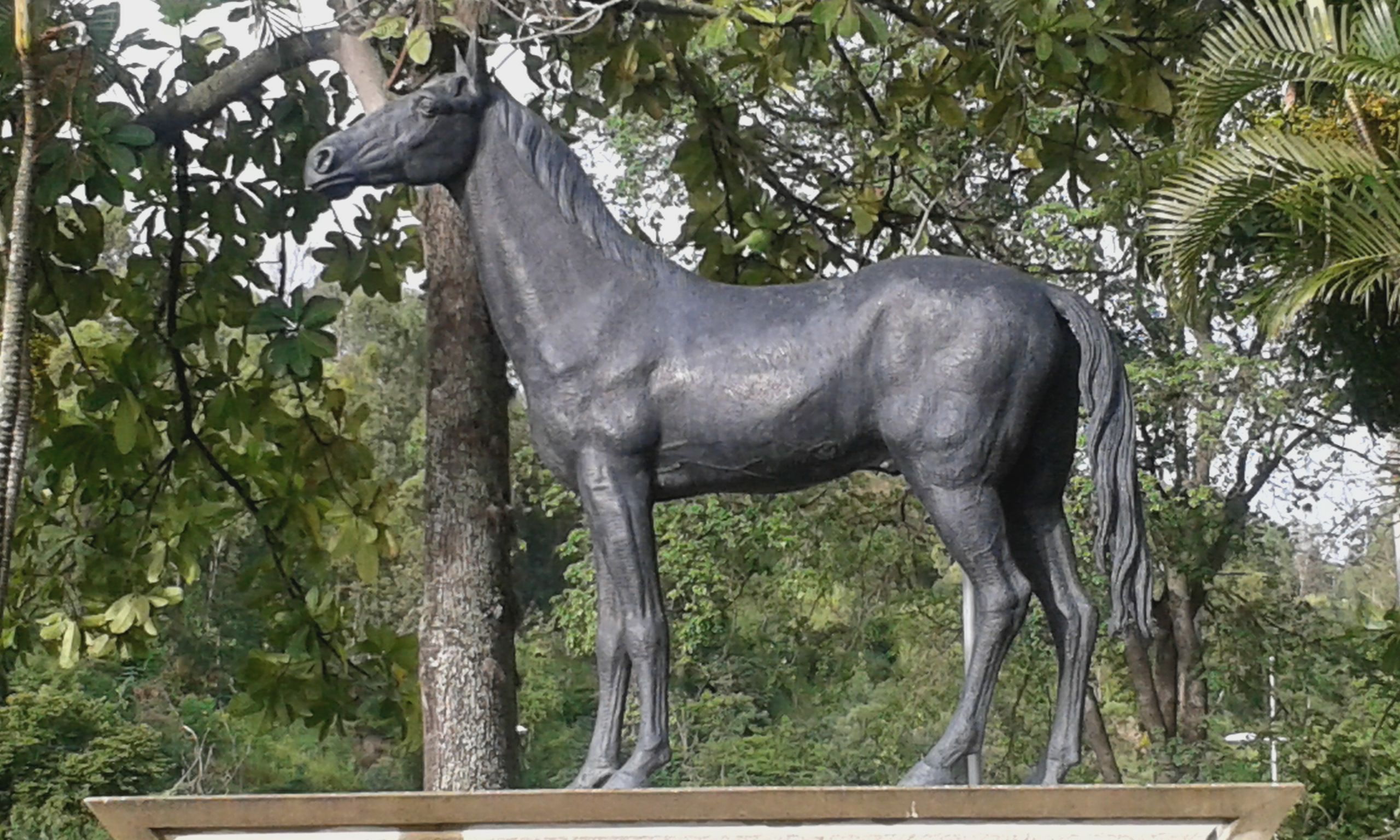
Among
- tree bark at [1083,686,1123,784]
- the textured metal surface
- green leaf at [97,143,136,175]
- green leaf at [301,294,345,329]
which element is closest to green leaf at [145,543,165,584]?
green leaf at [301,294,345,329]

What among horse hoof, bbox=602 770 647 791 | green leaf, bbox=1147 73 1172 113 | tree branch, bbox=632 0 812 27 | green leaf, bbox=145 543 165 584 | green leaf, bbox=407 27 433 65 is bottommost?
horse hoof, bbox=602 770 647 791

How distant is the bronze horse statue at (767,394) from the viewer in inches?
140

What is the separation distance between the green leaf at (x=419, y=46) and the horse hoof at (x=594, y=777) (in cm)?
233

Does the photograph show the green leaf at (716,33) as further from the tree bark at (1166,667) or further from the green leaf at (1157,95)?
the tree bark at (1166,667)

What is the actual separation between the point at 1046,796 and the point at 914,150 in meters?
3.68

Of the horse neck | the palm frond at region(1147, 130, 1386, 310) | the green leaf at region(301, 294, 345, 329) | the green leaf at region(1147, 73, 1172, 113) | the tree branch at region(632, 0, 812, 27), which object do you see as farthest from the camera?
the palm frond at region(1147, 130, 1386, 310)

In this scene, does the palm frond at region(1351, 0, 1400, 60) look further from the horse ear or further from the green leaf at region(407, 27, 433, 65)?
the horse ear

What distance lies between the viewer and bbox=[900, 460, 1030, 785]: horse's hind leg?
3.55 meters

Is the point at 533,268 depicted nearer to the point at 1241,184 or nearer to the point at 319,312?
the point at 319,312

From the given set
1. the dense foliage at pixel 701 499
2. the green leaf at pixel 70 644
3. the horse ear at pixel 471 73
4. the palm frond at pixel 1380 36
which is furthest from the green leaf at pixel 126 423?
the palm frond at pixel 1380 36

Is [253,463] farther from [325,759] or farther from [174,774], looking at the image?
[325,759]

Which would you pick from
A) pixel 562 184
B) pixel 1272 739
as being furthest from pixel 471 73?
pixel 1272 739

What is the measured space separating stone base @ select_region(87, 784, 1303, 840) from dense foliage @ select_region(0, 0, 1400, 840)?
5.68ft

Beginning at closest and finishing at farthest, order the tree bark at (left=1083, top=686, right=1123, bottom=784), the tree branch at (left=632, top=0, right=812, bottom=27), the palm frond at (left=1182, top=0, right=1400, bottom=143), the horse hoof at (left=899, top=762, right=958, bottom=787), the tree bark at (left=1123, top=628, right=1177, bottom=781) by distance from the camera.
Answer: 1. the horse hoof at (left=899, top=762, right=958, bottom=787)
2. the tree branch at (left=632, top=0, right=812, bottom=27)
3. the palm frond at (left=1182, top=0, right=1400, bottom=143)
4. the tree bark at (left=1083, top=686, right=1123, bottom=784)
5. the tree bark at (left=1123, top=628, right=1177, bottom=781)
